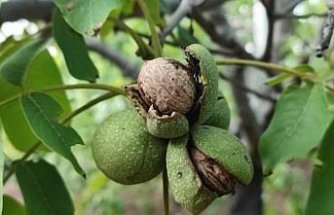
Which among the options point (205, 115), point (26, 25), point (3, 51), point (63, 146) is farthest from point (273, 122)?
point (26, 25)

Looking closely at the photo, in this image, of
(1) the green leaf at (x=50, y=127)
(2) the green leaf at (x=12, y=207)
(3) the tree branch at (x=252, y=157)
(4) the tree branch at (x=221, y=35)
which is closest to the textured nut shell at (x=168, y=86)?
(1) the green leaf at (x=50, y=127)

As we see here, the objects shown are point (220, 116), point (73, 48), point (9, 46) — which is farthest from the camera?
point (9, 46)

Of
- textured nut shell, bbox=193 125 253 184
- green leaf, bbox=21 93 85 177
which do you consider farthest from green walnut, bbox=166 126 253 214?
green leaf, bbox=21 93 85 177

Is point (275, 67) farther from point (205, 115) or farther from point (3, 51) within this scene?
point (3, 51)

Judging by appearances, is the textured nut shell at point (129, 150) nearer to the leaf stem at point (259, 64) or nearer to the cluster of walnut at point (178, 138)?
the cluster of walnut at point (178, 138)

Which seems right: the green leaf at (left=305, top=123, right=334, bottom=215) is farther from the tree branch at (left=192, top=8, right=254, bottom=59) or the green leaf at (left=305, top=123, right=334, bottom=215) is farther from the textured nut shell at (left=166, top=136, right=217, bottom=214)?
→ the tree branch at (left=192, top=8, right=254, bottom=59)

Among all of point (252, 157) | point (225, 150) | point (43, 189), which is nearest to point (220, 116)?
point (225, 150)

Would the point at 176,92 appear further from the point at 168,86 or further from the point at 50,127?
the point at 50,127

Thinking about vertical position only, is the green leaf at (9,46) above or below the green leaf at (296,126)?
above
